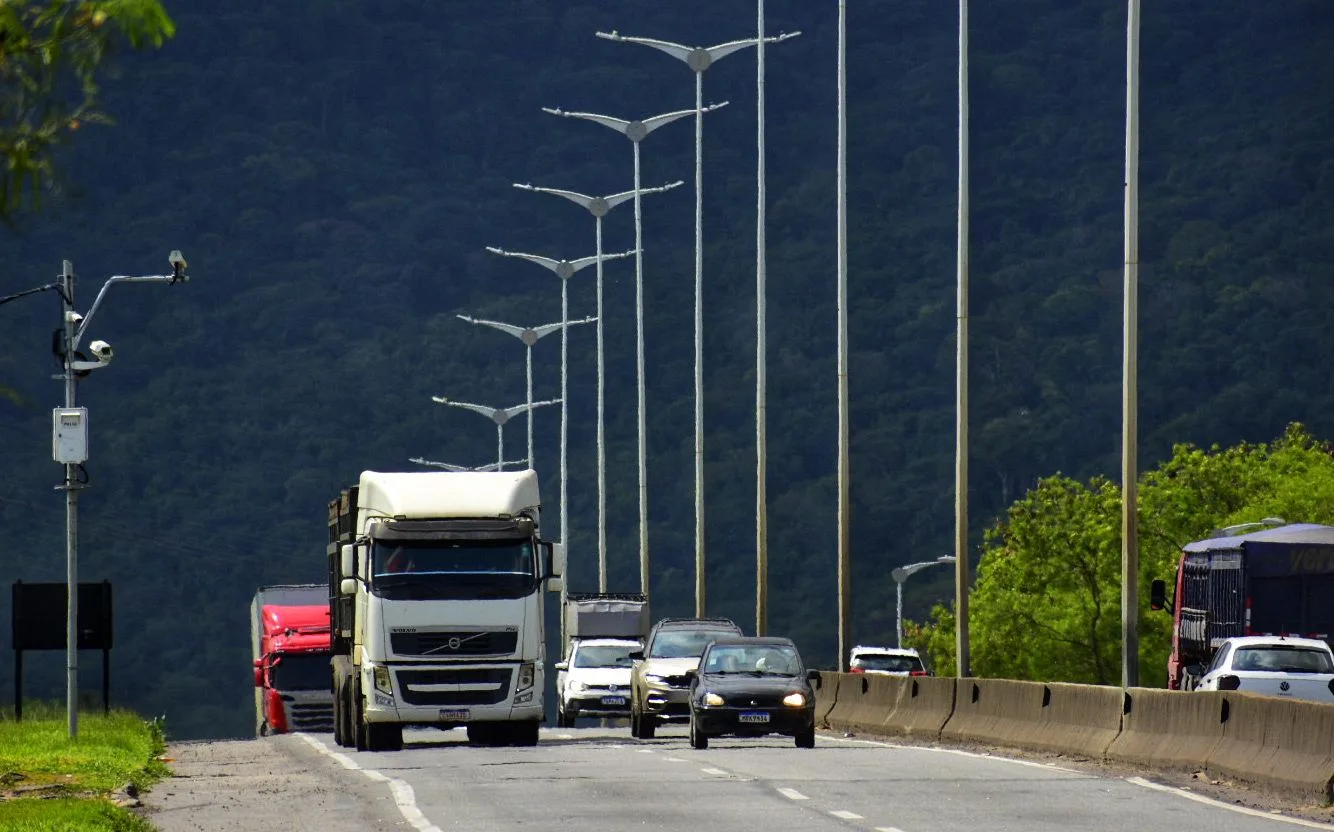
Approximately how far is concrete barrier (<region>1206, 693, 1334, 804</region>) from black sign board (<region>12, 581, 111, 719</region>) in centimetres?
2105

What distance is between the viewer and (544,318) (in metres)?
194

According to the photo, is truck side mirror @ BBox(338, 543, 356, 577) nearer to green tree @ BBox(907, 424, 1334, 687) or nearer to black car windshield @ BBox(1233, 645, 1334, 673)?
black car windshield @ BBox(1233, 645, 1334, 673)

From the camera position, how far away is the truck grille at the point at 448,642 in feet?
106

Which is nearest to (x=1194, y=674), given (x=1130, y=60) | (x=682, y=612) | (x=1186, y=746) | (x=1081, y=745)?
(x=1130, y=60)

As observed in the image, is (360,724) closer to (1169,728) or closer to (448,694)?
(448,694)

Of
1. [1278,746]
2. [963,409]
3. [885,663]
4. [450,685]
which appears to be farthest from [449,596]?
[885,663]

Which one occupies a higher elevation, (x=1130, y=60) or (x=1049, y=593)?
(x=1130, y=60)

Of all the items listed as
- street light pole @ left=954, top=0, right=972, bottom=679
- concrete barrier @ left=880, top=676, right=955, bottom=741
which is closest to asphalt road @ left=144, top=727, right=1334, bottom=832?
concrete barrier @ left=880, top=676, right=955, bottom=741

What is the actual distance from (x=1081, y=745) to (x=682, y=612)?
158 metres

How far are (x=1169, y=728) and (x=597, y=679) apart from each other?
2180 cm

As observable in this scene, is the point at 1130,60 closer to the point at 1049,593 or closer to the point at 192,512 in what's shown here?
the point at 1049,593

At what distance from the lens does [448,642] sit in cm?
3231

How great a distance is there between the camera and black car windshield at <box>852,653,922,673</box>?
58906mm

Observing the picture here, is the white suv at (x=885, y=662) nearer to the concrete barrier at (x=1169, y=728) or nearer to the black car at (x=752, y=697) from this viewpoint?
the black car at (x=752, y=697)
